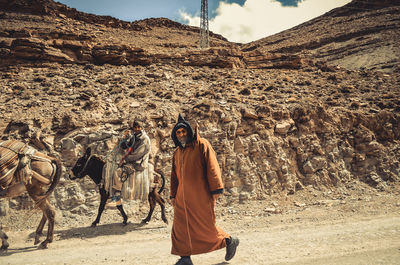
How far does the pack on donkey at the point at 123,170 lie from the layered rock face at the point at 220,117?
42.7 inches

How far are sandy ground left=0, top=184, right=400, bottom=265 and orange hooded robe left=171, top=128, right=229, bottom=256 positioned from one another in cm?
50

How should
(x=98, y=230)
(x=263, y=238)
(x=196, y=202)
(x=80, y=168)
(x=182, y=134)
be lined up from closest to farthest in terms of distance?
(x=196, y=202)
(x=182, y=134)
(x=263, y=238)
(x=98, y=230)
(x=80, y=168)

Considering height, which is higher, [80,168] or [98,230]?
[80,168]

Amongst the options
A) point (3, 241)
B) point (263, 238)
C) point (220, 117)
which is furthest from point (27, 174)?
point (220, 117)

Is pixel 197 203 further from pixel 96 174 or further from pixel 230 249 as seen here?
pixel 96 174

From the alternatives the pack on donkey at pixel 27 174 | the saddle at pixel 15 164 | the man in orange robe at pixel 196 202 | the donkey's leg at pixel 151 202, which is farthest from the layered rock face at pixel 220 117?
the man in orange robe at pixel 196 202

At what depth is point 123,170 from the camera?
5.61 metres

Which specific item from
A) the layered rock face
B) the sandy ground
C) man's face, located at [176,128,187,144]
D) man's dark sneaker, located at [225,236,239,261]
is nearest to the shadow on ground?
the sandy ground

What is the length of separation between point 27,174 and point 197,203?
3665mm

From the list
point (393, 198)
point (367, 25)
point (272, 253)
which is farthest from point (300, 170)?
point (367, 25)

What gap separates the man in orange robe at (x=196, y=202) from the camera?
3.06 metres

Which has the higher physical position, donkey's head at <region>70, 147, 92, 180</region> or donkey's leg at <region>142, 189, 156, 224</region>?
donkey's head at <region>70, 147, 92, 180</region>

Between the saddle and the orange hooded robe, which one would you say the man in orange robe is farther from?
the saddle

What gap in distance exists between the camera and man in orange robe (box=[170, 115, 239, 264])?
3.06 meters
